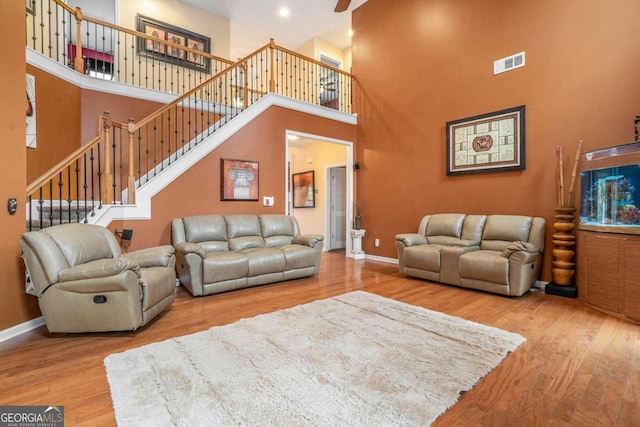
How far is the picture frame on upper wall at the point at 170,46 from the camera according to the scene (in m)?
5.96

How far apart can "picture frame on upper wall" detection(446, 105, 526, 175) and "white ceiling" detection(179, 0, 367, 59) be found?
152 inches

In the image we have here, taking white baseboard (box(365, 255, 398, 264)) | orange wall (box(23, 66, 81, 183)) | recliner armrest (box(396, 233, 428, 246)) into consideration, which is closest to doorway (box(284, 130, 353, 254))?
white baseboard (box(365, 255, 398, 264))

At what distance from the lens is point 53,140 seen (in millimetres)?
4258

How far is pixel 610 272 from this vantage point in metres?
2.83

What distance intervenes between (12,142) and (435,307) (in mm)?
4197

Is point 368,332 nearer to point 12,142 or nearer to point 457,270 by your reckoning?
point 457,270

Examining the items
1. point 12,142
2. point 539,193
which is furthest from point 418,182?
point 12,142

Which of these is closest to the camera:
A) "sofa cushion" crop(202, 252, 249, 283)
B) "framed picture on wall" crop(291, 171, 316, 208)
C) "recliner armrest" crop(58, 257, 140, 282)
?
"recliner armrest" crop(58, 257, 140, 282)

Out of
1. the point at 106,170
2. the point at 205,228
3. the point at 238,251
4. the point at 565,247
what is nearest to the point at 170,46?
the point at 106,170

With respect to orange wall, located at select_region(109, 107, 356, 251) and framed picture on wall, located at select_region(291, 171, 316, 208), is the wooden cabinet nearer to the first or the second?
orange wall, located at select_region(109, 107, 356, 251)

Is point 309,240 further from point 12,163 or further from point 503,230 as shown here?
point 12,163

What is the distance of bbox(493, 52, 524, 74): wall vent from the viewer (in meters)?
4.06

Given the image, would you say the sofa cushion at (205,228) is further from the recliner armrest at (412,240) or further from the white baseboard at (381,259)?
the white baseboard at (381,259)

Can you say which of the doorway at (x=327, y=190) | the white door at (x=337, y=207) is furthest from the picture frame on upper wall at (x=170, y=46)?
the white door at (x=337, y=207)
